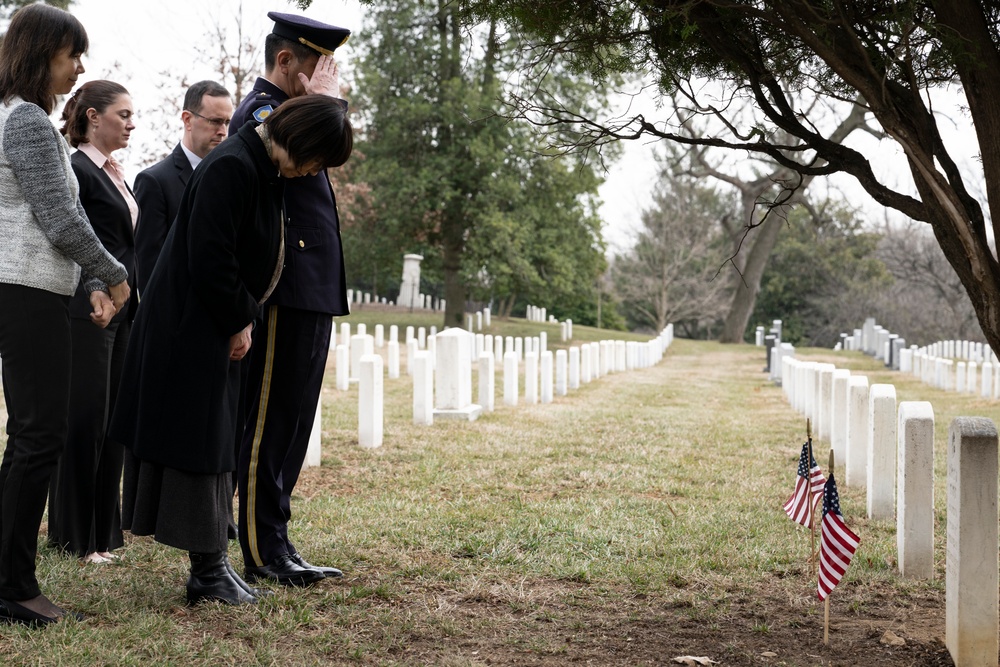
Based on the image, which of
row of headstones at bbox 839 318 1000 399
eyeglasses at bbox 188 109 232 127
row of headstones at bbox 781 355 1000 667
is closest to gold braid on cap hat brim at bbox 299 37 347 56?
eyeglasses at bbox 188 109 232 127

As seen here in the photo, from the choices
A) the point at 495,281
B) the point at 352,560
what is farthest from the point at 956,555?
the point at 495,281

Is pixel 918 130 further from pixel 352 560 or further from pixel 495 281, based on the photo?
pixel 495 281

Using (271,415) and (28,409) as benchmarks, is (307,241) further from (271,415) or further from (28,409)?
(28,409)

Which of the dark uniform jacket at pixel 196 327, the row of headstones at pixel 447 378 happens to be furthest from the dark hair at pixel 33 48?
the row of headstones at pixel 447 378

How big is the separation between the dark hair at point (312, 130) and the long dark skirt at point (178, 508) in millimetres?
1379

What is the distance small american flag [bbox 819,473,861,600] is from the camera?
3.85 m

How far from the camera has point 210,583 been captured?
13.2 ft

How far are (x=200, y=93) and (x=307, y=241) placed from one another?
121 centimetres

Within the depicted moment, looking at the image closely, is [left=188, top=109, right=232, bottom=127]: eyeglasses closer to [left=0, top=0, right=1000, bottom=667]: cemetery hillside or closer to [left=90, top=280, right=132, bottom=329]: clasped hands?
[left=0, top=0, right=1000, bottom=667]: cemetery hillside

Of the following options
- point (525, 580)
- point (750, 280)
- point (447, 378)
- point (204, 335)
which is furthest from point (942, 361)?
point (750, 280)

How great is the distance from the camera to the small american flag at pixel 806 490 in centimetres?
430

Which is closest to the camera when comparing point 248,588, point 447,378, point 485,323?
point 248,588

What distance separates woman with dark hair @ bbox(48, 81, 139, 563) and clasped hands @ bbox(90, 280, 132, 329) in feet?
2.75

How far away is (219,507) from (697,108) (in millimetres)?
2616
